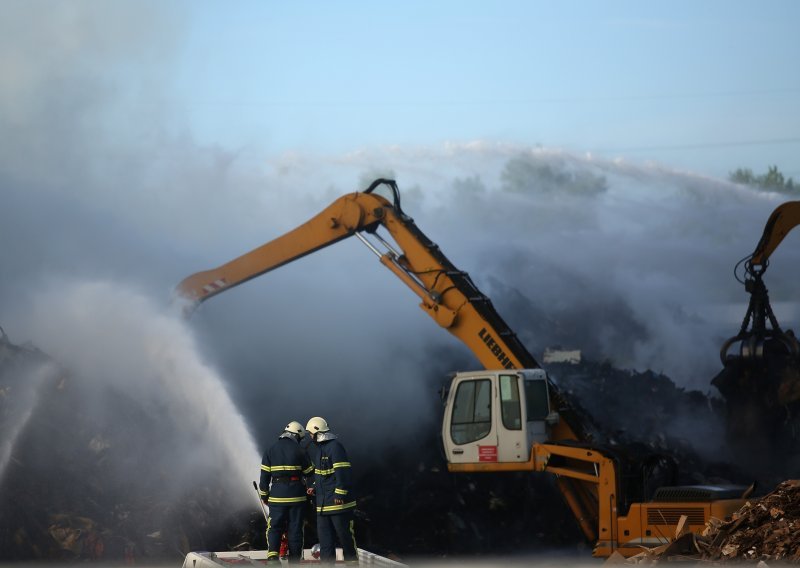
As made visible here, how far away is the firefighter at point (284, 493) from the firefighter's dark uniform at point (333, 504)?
419 mm

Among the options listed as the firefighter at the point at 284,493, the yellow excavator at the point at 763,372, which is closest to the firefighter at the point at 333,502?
the firefighter at the point at 284,493

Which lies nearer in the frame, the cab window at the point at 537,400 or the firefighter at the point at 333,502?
the firefighter at the point at 333,502

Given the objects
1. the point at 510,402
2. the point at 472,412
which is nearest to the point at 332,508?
the point at 472,412

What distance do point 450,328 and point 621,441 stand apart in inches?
220

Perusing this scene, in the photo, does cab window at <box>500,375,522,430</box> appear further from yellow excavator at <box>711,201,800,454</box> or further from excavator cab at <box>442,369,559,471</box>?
yellow excavator at <box>711,201,800,454</box>

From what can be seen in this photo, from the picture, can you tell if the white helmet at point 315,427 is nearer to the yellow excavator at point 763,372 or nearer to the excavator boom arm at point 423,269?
the excavator boom arm at point 423,269

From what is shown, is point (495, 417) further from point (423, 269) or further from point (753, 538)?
point (753, 538)

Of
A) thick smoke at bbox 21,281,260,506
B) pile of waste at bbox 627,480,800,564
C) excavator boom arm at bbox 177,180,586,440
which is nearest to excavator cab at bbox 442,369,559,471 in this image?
excavator boom arm at bbox 177,180,586,440

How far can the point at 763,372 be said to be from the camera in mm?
20938

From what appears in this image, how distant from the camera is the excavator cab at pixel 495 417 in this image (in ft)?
53.5

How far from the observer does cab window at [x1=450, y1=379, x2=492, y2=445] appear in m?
16.4

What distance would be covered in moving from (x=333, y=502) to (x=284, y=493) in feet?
2.54

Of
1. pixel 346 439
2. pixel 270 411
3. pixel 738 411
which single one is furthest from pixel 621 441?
pixel 270 411

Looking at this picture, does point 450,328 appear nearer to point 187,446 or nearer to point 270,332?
point 187,446
